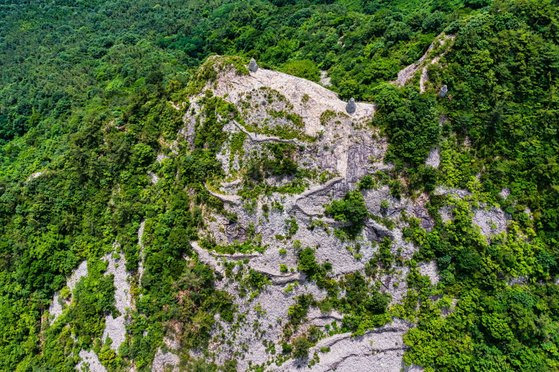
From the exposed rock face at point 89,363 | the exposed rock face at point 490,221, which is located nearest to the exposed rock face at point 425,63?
the exposed rock face at point 490,221

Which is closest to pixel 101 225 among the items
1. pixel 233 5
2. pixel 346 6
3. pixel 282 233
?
pixel 282 233

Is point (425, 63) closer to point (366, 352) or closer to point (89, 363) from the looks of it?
point (366, 352)

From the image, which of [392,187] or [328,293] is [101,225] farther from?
[392,187]

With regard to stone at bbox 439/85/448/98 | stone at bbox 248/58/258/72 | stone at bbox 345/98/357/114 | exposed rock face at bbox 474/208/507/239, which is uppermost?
stone at bbox 248/58/258/72

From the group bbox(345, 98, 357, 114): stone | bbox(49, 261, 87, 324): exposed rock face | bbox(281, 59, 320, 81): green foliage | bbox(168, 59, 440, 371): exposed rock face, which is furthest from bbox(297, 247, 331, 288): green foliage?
bbox(49, 261, 87, 324): exposed rock face

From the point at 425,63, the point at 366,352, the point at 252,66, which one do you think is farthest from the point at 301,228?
the point at 425,63

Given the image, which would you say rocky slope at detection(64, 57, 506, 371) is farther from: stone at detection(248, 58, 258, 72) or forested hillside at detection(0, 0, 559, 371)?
stone at detection(248, 58, 258, 72)

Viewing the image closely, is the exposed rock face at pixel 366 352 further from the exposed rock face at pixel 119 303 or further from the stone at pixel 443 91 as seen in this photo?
the stone at pixel 443 91

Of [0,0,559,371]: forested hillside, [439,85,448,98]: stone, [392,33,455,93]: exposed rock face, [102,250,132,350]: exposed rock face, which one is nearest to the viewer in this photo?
[0,0,559,371]: forested hillside

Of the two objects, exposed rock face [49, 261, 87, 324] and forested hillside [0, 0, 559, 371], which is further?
exposed rock face [49, 261, 87, 324]
